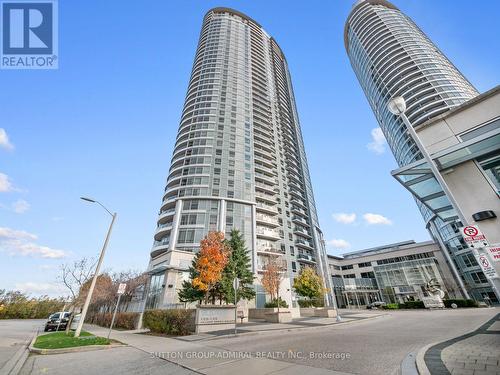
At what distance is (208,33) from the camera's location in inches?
3078

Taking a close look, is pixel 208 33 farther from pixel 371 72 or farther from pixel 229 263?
pixel 229 263

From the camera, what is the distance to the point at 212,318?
1532 centimetres

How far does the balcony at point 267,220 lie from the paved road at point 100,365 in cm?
3967

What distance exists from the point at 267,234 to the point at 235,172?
15.3 metres

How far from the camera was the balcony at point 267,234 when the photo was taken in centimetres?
4638

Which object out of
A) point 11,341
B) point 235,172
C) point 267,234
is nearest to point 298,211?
point 267,234

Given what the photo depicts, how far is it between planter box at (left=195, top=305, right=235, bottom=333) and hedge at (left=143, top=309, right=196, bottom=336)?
594mm

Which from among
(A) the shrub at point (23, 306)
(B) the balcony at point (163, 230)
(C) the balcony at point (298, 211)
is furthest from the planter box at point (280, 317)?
(A) the shrub at point (23, 306)

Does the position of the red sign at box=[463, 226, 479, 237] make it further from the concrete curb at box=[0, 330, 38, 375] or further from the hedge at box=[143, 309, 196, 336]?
the hedge at box=[143, 309, 196, 336]

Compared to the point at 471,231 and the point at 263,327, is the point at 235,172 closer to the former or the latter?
the point at 263,327

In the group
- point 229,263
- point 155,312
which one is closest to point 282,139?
point 229,263

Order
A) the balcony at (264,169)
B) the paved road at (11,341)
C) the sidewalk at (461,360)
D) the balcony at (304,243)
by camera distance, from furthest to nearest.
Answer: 1. the balcony at (264,169)
2. the balcony at (304,243)
3. the paved road at (11,341)
4. the sidewalk at (461,360)

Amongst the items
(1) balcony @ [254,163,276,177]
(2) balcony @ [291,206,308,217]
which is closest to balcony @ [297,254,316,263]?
(2) balcony @ [291,206,308,217]

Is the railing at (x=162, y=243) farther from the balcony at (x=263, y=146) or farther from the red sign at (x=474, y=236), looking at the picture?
the red sign at (x=474, y=236)
